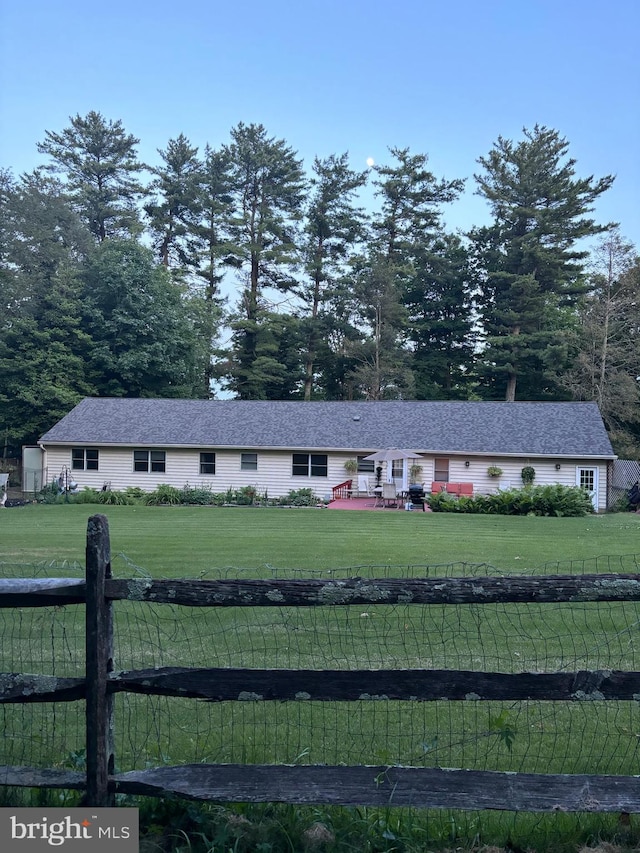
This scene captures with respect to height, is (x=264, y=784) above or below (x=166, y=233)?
below

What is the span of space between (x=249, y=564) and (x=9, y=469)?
102 ft

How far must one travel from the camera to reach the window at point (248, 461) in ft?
98.6

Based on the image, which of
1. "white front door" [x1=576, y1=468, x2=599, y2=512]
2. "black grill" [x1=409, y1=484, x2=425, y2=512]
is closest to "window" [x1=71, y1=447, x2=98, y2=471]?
"black grill" [x1=409, y1=484, x2=425, y2=512]

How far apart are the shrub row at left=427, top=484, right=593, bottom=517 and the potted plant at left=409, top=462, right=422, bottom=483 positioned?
176 inches

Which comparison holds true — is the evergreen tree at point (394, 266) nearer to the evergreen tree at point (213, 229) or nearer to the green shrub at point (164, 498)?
the evergreen tree at point (213, 229)

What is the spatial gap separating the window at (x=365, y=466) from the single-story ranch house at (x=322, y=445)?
0.04 meters

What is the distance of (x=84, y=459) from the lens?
1228 inches

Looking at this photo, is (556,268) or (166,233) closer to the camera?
(556,268)

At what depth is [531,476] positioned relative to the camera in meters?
27.5

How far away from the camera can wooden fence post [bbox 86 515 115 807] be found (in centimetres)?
288

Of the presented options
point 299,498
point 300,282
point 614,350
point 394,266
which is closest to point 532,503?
point 299,498

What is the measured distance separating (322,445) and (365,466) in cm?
210

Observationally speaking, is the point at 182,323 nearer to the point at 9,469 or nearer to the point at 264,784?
the point at 9,469

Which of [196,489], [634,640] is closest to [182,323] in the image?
[196,489]
